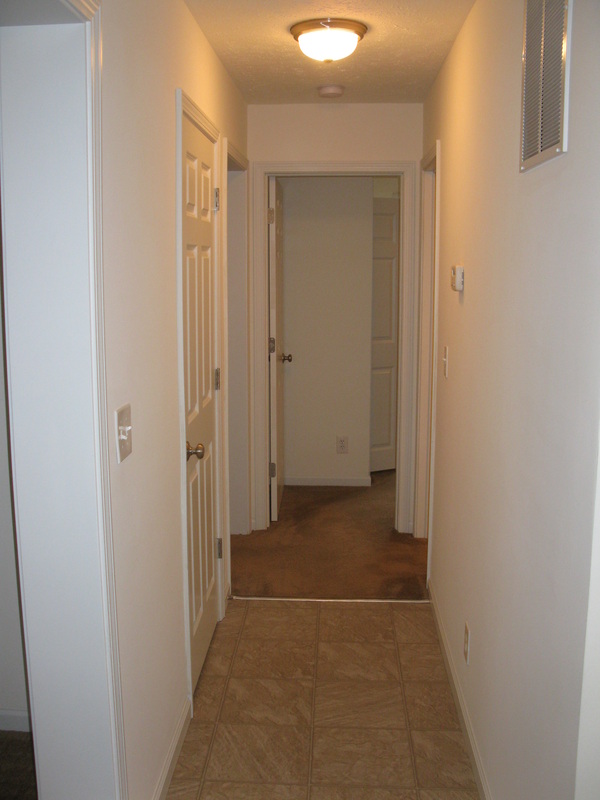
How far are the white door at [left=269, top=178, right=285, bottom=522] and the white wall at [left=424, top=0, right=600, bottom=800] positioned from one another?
1601mm

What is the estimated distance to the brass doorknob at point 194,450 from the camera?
2633mm

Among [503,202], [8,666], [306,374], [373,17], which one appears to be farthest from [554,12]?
[306,374]

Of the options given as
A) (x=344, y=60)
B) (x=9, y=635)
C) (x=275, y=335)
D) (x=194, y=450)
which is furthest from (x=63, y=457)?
(x=275, y=335)

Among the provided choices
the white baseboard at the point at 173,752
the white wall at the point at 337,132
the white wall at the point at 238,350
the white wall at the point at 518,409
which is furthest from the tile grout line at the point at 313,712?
the white wall at the point at 337,132

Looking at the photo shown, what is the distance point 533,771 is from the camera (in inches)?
63.2

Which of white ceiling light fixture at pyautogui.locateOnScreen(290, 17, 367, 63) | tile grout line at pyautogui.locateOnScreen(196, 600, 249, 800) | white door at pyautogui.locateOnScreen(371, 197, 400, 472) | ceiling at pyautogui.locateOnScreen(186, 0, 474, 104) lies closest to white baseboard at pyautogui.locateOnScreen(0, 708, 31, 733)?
tile grout line at pyautogui.locateOnScreen(196, 600, 249, 800)

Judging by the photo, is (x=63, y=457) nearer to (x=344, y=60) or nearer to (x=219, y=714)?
(x=219, y=714)

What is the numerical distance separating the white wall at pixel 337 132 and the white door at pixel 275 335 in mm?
257

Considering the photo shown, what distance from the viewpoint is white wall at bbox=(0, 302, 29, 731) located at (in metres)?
2.40

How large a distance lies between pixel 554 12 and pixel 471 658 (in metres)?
1.86

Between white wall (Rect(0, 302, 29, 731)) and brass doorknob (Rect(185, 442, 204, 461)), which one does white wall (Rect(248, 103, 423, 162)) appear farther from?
white wall (Rect(0, 302, 29, 731))

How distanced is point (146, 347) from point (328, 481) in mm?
3593

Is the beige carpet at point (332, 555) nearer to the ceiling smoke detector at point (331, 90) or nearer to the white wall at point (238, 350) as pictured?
the white wall at point (238, 350)

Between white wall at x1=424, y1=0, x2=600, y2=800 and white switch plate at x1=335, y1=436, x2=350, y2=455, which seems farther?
white switch plate at x1=335, y1=436, x2=350, y2=455
